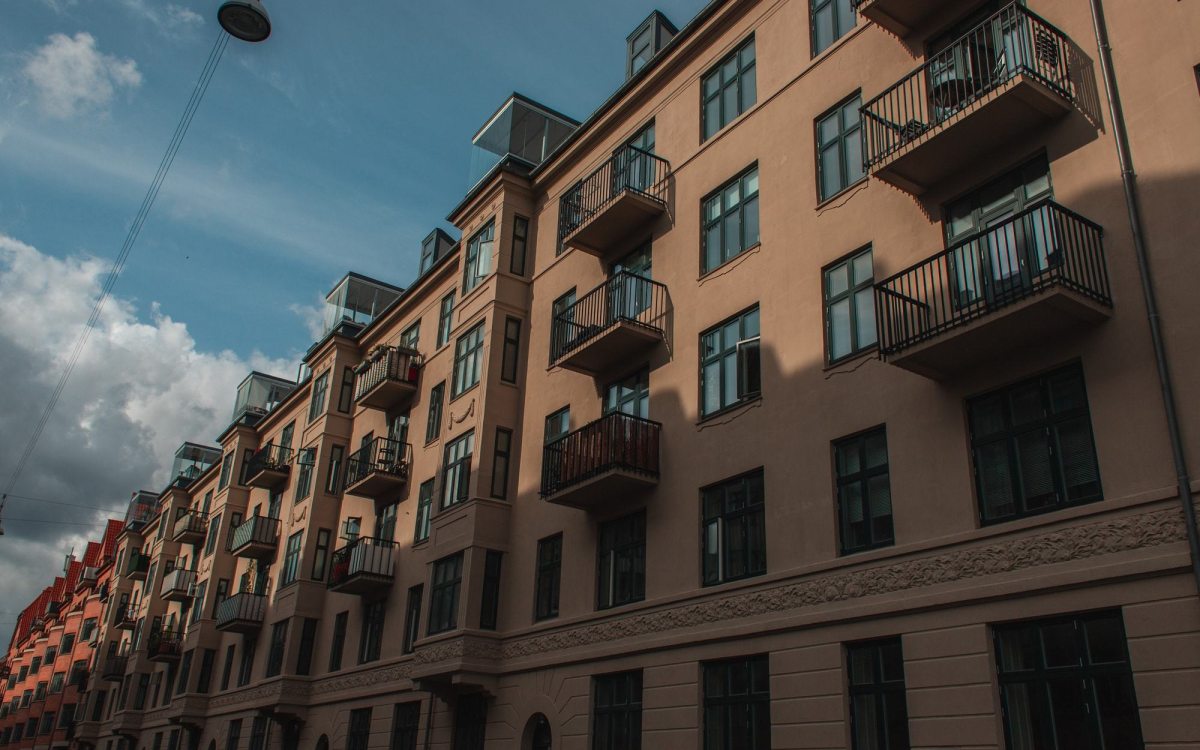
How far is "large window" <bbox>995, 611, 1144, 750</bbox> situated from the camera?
11.3m

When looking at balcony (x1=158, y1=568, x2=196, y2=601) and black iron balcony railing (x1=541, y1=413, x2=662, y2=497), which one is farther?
balcony (x1=158, y1=568, x2=196, y2=601)

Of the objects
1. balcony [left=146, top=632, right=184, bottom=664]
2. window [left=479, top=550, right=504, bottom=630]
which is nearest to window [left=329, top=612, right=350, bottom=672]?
window [left=479, top=550, right=504, bottom=630]

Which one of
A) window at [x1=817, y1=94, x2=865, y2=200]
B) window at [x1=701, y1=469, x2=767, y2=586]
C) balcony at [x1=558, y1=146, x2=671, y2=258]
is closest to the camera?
window at [x1=701, y1=469, x2=767, y2=586]

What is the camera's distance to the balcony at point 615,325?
67.6ft

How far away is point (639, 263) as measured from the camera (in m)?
22.5

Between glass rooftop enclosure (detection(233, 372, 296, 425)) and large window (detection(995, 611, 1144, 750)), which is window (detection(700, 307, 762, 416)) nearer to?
large window (detection(995, 611, 1144, 750))

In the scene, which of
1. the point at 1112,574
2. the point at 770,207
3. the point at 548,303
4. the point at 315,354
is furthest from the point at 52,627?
the point at 1112,574

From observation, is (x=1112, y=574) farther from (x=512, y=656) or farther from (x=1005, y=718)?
(x=512, y=656)

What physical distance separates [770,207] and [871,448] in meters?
5.42

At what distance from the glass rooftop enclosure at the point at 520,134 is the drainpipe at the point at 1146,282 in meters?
17.0

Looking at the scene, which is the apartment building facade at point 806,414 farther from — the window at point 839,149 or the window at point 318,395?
the window at point 318,395

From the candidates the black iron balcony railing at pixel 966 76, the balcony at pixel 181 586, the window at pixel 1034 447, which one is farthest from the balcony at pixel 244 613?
the window at pixel 1034 447

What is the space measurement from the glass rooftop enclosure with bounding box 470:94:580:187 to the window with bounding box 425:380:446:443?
616cm

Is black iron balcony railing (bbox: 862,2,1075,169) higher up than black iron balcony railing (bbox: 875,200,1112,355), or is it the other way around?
black iron balcony railing (bbox: 862,2,1075,169)
